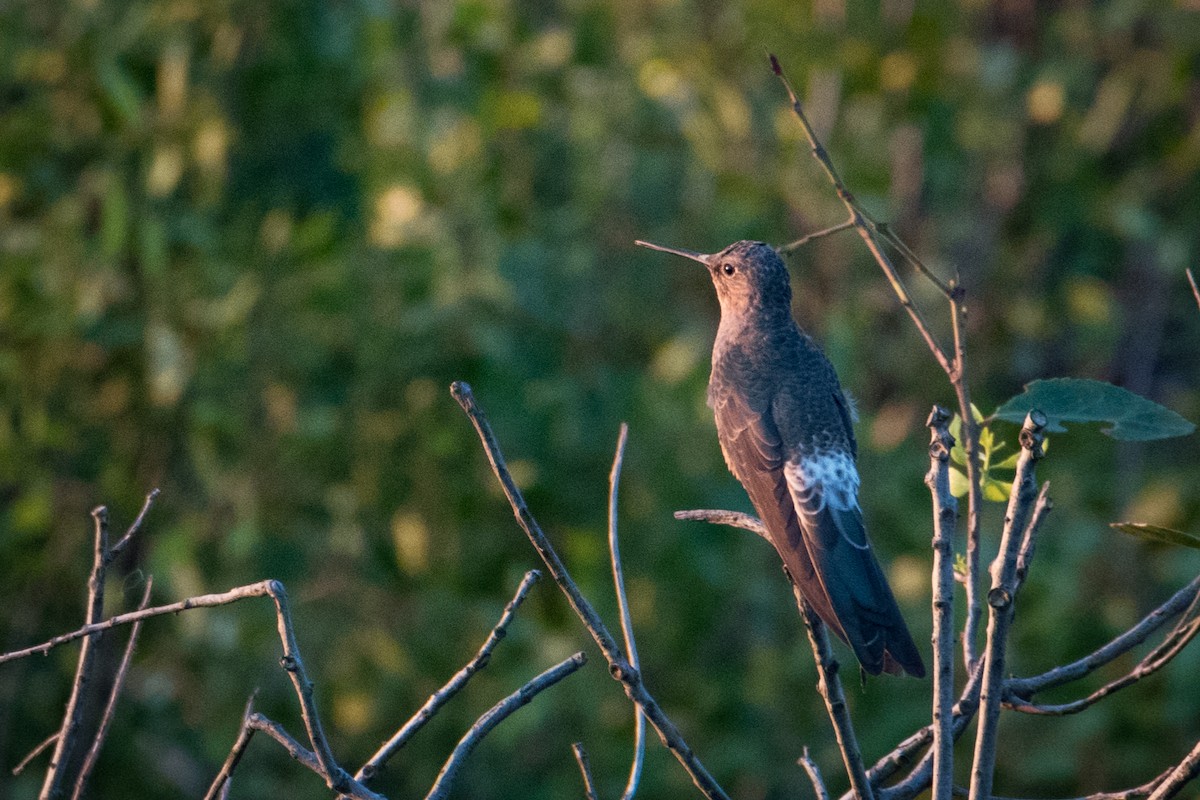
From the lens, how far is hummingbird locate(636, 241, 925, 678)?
9.55 ft

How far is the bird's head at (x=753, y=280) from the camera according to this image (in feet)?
13.8

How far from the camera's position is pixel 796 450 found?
360 cm

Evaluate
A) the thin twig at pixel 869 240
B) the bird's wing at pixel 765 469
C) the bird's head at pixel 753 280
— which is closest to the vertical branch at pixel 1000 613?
the thin twig at pixel 869 240

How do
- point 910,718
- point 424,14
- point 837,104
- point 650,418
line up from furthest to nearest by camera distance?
point 837,104 → point 424,14 → point 910,718 → point 650,418

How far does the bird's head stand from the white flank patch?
75 centimetres

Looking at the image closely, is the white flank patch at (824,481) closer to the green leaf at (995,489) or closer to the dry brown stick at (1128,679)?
the green leaf at (995,489)

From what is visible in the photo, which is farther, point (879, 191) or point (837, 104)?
point (837, 104)

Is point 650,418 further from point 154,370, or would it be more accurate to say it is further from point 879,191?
point 154,370

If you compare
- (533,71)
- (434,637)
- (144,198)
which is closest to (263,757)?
(434,637)

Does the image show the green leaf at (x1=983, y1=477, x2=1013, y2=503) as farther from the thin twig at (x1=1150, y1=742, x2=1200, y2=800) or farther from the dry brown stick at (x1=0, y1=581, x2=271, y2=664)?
the dry brown stick at (x1=0, y1=581, x2=271, y2=664)

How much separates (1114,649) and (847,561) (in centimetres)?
99

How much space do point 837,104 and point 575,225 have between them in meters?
1.79

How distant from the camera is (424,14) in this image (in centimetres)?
638

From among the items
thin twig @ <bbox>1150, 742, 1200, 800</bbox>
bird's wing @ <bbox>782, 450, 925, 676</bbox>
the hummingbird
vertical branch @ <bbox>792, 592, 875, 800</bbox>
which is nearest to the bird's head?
the hummingbird
